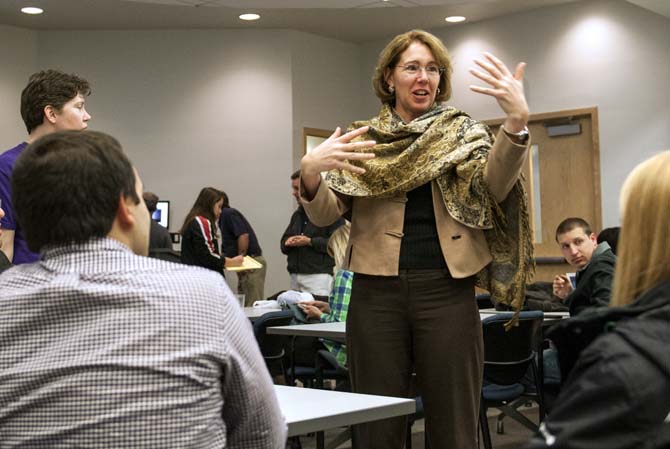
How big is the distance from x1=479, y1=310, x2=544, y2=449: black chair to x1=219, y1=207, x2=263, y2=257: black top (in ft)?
16.4

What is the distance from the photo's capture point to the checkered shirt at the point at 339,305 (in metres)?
4.71

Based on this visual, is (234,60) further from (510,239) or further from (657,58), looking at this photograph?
(510,239)

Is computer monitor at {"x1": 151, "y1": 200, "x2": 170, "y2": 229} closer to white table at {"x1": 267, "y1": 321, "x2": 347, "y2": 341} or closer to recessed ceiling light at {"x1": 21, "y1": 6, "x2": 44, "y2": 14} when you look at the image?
recessed ceiling light at {"x1": 21, "y1": 6, "x2": 44, "y2": 14}

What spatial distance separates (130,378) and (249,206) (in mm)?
8686

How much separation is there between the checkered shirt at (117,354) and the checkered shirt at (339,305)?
129 inches

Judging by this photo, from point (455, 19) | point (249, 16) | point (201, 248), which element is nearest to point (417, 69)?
point (201, 248)

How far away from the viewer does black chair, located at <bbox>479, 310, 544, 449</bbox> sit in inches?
175

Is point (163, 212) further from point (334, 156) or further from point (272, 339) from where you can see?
point (334, 156)

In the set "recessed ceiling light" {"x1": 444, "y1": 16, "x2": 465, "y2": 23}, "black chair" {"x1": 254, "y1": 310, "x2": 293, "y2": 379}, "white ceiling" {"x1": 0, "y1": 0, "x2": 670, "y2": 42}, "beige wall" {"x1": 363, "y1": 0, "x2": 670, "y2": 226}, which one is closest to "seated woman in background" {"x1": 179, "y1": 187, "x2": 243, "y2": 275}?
"black chair" {"x1": 254, "y1": 310, "x2": 293, "y2": 379}

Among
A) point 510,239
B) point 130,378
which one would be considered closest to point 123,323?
point 130,378

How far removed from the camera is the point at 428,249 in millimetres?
2576

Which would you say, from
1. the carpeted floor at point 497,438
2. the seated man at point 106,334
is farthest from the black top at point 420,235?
the carpeted floor at point 497,438

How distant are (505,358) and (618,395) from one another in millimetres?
3404

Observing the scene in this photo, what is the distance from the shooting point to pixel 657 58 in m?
8.54
